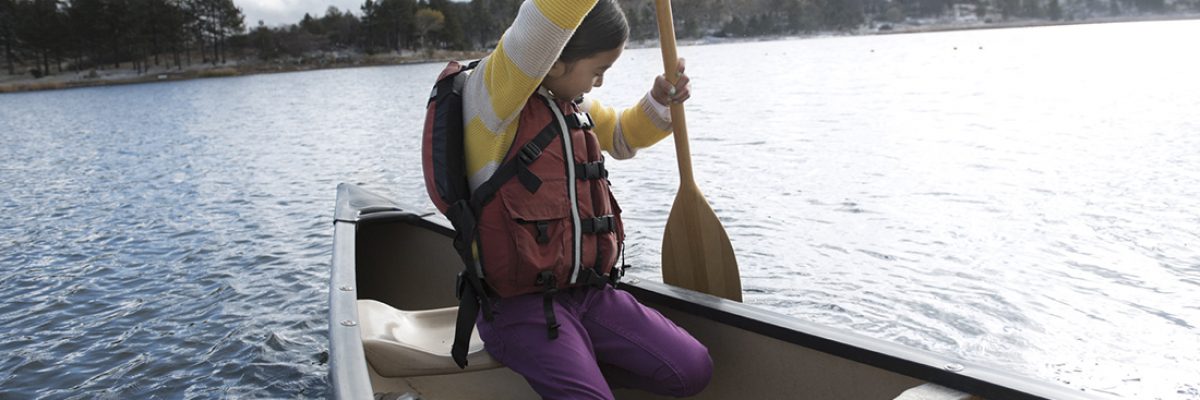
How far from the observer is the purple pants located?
253cm

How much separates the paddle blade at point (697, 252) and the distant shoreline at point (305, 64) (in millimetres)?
48738

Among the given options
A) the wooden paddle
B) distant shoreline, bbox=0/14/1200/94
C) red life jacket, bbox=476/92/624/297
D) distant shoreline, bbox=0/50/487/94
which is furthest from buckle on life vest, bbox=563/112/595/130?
distant shoreline, bbox=0/50/487/94

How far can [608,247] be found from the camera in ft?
8.64

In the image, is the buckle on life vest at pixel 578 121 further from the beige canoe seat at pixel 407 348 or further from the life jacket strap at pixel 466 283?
the beige canoe seat at pixel 407 348

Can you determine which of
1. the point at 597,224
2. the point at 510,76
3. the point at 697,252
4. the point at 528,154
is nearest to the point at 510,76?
the point at 510,76

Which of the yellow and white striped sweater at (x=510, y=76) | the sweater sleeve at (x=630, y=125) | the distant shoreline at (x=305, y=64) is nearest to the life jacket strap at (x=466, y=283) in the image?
the yellow and white striped sweater at (x=510, y=76)

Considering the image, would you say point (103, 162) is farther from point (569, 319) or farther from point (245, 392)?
point (569, 319)

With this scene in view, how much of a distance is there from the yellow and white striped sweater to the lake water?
2.04m

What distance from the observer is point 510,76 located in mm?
2373

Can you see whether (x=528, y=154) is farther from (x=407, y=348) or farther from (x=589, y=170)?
(x=407, y=348)

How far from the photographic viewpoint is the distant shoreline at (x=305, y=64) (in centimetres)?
7466

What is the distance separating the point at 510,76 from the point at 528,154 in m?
0.23

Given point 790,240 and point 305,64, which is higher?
point 305,64

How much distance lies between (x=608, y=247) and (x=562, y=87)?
467 millimetres
